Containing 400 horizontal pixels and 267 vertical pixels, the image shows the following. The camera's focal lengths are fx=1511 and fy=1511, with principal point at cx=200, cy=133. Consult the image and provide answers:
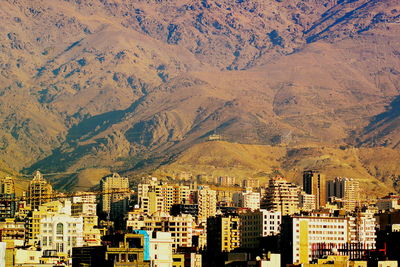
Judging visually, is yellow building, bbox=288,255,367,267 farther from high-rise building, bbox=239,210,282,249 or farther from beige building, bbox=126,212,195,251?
high-rise building, bbox=239,210,282,249

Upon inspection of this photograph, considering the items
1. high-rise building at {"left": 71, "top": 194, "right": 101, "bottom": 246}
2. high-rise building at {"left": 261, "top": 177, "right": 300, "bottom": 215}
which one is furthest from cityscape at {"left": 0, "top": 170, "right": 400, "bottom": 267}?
high-rise building at {"left": 261, "top": 177, "right": 300, "bottom": 215}

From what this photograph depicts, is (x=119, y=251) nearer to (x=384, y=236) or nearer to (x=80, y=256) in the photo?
(x=80, y=256)

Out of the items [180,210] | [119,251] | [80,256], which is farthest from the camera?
[180,210]

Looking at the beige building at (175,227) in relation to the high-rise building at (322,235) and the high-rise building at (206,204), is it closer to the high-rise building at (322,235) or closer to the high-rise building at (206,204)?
the high-rise building at (322,235)

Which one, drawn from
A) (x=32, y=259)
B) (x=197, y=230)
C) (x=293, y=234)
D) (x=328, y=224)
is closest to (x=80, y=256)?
(x=32, y=259)

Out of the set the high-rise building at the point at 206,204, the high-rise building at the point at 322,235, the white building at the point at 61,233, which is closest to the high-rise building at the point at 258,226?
the high-rise building at the point at 322,235
